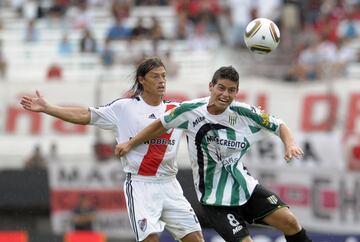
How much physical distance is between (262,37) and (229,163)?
1.47 metres

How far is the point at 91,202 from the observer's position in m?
19.8

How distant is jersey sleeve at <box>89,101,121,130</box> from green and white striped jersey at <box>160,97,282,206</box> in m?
0.90

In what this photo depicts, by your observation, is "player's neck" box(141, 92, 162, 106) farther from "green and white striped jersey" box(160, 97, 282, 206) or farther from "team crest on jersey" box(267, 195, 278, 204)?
"team crest on jersey" box(267, 195, 278, 204)

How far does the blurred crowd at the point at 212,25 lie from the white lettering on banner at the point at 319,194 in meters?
2.78

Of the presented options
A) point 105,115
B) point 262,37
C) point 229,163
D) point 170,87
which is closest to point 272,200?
point 229,163

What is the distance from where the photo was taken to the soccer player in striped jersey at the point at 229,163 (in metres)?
10.8

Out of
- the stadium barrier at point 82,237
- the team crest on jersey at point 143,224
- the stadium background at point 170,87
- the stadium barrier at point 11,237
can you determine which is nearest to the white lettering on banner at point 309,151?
the stadium background at point 170,87

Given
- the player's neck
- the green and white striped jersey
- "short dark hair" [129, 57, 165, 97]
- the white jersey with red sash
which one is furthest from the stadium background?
the green and white striped jersey

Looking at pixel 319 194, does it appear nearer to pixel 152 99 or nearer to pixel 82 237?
pixel 82 237

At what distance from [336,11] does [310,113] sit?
4831 millimetres

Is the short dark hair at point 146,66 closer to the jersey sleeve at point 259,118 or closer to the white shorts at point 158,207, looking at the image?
the white shorts at point 158,207

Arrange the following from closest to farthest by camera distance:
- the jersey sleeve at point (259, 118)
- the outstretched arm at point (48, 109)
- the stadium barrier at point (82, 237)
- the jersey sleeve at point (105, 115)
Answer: the jersey sleeve at point (259, 118)
the outstretched arm at point (48, 109)
the jersey sleeve at point (105, 115)
the stadium barrier at point (82, 237)

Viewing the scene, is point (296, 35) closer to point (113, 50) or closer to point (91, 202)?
point (113, 50)

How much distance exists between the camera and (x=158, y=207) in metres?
11.5
